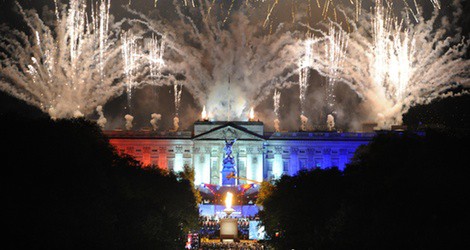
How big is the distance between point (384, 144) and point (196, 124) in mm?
83530

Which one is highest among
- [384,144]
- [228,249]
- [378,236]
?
[384,144]

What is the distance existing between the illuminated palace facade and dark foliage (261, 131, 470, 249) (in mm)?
69968

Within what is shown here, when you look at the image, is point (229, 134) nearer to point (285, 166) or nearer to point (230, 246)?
point (285, 166)

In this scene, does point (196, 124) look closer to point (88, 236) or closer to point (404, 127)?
point (404, 127)

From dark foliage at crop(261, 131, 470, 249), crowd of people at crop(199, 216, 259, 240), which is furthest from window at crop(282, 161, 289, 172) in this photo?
dark foliage at crop(261, 131, 470, 249)

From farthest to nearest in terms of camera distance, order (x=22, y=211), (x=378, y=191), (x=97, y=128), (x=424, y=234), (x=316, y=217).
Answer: (x=97, y=128) → (x=316, y=217) → (x=378, y=191) → (x=424, y=234) → (x=22, y=211)

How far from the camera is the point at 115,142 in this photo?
458 ft

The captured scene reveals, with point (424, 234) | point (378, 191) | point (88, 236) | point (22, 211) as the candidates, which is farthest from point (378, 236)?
point (22, 211)

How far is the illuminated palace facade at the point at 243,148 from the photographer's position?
138m

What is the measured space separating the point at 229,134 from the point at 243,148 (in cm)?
385

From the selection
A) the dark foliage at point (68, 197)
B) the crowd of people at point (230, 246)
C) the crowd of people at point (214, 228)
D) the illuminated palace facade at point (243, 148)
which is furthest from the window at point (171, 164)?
the dark foliage at point (68, 197)

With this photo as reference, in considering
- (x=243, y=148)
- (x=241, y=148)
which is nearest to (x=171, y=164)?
(x=241, y=148)

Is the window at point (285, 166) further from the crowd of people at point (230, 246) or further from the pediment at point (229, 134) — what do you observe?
the crowd of people at point (230, 246)

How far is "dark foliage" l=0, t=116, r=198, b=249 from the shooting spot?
33.7 metres
